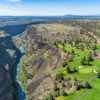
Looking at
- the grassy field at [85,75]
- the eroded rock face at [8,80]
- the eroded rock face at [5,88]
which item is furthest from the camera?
the eroded rock face at [8,80]

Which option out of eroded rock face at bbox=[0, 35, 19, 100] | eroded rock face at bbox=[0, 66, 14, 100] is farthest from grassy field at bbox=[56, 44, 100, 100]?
eroded rock face at bbox=[0, 35, 19, 100]

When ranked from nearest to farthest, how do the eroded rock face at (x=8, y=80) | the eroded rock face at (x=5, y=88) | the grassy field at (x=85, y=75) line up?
the grassy field at (x=85, y=75) → the eroded rock face at (x=5, y=88) → the eroded rock face at (x=8, y=80)

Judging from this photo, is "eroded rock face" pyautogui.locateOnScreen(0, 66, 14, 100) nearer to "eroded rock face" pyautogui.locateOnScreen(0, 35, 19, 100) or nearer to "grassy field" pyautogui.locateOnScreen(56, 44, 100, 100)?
"eroded rock face" pyautogui.locateOnScreen(0, 35, 19, 100)

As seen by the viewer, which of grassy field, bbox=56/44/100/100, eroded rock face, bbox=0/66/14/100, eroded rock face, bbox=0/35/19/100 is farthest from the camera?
eroded rock face, bbox=0/35/19/100

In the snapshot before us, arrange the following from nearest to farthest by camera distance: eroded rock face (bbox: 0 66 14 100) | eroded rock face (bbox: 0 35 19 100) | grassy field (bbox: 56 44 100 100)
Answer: grassy field (bbox: 56 44 100 100) → eroded rock face (bbox: 0 66 14 100) → eroded rock face (bbox: 0 35 19 100)

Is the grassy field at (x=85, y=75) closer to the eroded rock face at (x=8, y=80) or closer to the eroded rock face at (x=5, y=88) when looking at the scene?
the eroded rock face at (x=5, y=88)

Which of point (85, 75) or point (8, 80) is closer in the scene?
point (85, 75)

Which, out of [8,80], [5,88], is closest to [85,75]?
[5,88]

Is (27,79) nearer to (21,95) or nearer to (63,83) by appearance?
(21,95)

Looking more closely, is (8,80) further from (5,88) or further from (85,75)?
(85,75)

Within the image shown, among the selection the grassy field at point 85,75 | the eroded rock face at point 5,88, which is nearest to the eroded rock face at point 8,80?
the eroded rock face at point 5,88

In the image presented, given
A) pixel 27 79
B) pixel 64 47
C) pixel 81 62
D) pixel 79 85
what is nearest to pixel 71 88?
pixel 79 85
